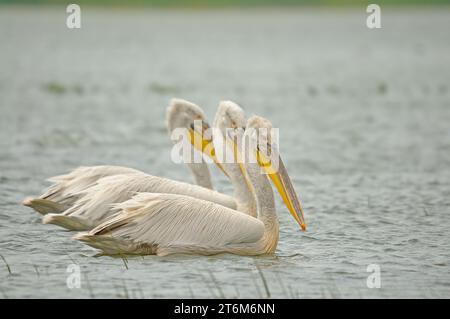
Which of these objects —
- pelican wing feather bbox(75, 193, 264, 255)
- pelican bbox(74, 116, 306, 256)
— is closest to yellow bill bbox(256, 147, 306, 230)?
pelican bbox(74, 116, 306, 256)

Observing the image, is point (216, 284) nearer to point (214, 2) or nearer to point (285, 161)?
point (285, 161)

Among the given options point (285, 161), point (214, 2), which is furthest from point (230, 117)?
point (214, 2)

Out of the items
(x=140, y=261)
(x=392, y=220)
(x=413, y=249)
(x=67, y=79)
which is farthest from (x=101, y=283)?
(x=67, y=79)

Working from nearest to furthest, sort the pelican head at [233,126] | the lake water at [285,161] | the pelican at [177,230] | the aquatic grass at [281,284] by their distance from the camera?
the aquatic grass at [281,284]
the lake water at [285,161]
the pelican at [177,230]
the pelican head at [233,126]

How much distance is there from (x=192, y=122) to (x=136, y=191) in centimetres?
156

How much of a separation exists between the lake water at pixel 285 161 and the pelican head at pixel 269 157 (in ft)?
1.23

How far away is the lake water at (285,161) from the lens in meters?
6.73

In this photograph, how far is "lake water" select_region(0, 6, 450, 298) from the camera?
22.1ft

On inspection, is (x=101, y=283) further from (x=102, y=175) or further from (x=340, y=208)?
(x=340, y=208)

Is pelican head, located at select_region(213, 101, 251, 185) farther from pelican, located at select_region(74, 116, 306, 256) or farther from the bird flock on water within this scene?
pelican, located at select_region(74, 116, 306, 256)

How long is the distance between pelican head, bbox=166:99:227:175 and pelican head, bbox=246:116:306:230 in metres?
1.44

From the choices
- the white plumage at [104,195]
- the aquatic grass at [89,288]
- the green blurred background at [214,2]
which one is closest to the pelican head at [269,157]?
the white plumage at [104,195]

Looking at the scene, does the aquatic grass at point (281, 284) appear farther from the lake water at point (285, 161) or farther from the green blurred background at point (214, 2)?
the green blurred background at point (214, 2)
